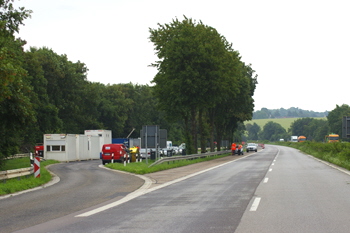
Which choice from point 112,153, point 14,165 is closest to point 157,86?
point 112,153

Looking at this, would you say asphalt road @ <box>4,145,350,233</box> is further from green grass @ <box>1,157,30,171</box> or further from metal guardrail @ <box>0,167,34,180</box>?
green grass @ <box>1,157,30,171</box>

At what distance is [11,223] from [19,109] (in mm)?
13670

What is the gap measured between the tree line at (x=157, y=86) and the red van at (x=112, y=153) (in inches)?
250

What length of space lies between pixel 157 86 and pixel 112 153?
981cm

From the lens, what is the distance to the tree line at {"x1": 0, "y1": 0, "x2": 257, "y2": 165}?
23.0 metres

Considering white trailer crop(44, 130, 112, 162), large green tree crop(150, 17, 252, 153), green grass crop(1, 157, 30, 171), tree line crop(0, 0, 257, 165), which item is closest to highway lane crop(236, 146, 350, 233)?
tree line crop(0, 0, 257, 165)

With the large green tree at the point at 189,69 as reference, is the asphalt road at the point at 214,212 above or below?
below

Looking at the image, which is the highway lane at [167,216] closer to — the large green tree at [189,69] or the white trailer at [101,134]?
the large green tree at [189,69]

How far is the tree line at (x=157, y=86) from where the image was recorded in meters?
23.0

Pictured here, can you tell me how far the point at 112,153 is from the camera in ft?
124

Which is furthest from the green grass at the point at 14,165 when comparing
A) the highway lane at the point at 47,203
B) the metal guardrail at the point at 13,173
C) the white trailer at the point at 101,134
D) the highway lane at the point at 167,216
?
the highway lane at the point at 167,216

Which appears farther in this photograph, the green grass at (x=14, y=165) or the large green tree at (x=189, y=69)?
the large green tree at (x=189, y=69)

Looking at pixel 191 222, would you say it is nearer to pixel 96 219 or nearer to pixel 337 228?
pixel 96 219

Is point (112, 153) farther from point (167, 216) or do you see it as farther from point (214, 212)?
point (167, 216)
